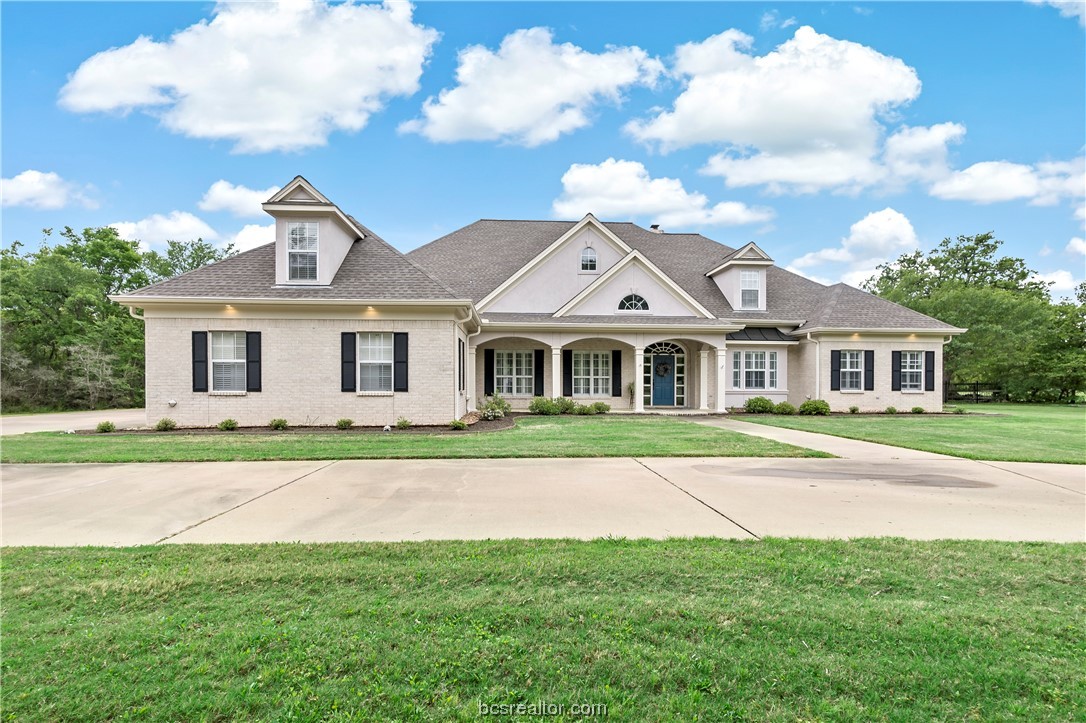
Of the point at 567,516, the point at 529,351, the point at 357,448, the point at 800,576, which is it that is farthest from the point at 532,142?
the point at 800,576

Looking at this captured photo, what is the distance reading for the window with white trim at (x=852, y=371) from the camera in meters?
20.9

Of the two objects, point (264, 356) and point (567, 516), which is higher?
point (264, 356)

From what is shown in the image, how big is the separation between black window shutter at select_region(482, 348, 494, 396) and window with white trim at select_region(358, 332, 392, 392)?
6.14 m

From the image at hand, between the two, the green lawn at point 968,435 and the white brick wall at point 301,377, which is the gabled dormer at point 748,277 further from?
the white brick wall at point 301,377

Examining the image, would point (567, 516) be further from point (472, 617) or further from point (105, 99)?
point (105, 99)

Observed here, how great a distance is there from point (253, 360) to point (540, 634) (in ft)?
46.6

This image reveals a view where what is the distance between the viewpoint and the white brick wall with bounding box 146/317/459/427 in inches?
559

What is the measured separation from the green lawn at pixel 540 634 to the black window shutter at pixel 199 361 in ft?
37.5

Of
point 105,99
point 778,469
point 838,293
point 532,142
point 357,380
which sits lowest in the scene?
point 778,469

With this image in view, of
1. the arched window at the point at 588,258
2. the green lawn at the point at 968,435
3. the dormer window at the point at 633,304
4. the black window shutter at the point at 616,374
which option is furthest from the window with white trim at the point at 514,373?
the green lawn at the point at 968,435

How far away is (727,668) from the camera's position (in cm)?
252

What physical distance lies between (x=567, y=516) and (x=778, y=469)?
4.60 metres

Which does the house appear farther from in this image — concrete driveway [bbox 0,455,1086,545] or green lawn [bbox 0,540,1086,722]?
green lawn [bbox 0,540,1086,722]

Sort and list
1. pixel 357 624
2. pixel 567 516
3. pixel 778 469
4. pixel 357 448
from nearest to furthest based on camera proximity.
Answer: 1. pixel 357 624
2. pixel 567 516
3. pixel 778 469
4. pixel 357 448
